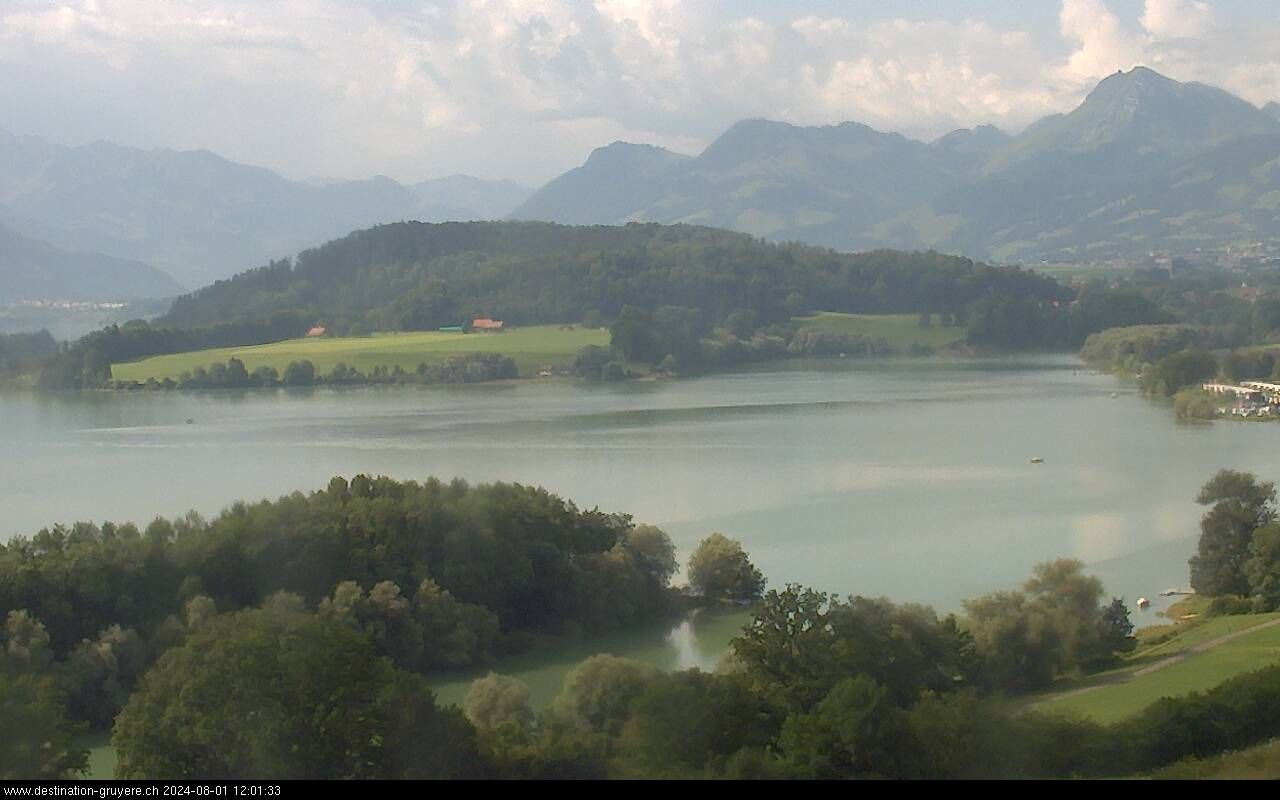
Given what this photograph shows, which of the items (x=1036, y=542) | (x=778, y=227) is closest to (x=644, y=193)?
(x=778, y=227)

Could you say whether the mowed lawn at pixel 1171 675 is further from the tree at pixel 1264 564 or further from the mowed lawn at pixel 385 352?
the mowed lawn at pixel 385 352

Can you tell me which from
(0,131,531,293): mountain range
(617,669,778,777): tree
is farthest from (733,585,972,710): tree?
(0,131,531,293): mountain range

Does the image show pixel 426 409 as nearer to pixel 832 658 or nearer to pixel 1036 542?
pixel 1036 542

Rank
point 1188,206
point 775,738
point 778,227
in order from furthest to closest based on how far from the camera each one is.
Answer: point 778,227, point 1188,206, point 775,738

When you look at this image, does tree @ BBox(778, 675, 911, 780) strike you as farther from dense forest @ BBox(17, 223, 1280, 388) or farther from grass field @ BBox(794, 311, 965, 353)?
grass field @ BBox(794, 311, 965, 353)

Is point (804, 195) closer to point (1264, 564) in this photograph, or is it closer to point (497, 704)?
point (1264, 564)

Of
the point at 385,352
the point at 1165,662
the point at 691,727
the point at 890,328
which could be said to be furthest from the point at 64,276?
the point at 691,727

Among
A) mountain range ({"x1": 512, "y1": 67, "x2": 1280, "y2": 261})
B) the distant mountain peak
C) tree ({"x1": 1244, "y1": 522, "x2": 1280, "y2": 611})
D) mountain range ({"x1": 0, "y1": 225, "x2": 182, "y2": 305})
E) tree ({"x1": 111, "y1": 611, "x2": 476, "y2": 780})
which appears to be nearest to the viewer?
tree ({"x1": 111, "y1": 611, "x2": 476, "y2": 780})
